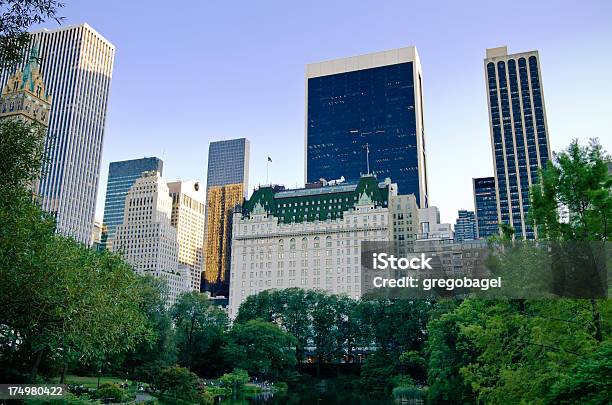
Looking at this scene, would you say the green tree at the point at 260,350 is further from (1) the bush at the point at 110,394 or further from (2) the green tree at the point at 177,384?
(1) the bush at the point at 110,394

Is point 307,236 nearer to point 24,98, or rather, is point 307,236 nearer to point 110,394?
point 24,98

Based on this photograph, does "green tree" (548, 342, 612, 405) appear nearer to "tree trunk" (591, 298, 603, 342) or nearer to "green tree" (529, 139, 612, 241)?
"tree trunk" (591, 298, 603, 342)


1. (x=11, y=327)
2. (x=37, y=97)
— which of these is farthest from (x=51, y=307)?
(x=37, y=97)

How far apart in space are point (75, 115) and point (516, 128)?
147m

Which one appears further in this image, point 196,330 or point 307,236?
point 307,236

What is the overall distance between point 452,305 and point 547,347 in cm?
3732

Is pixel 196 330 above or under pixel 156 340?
above

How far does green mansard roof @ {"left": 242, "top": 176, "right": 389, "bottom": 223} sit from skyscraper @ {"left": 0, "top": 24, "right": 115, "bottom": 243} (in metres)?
55.3

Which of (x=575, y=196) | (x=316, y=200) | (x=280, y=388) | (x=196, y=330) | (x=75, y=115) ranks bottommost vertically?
(x=280, y=388)

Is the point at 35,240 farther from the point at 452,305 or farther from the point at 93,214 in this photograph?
the point at 93,214

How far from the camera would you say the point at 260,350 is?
79438 mm

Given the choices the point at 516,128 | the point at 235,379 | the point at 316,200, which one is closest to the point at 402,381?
the point at 235,379

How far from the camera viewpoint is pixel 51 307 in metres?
23.9

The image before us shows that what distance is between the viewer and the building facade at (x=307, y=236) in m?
137
